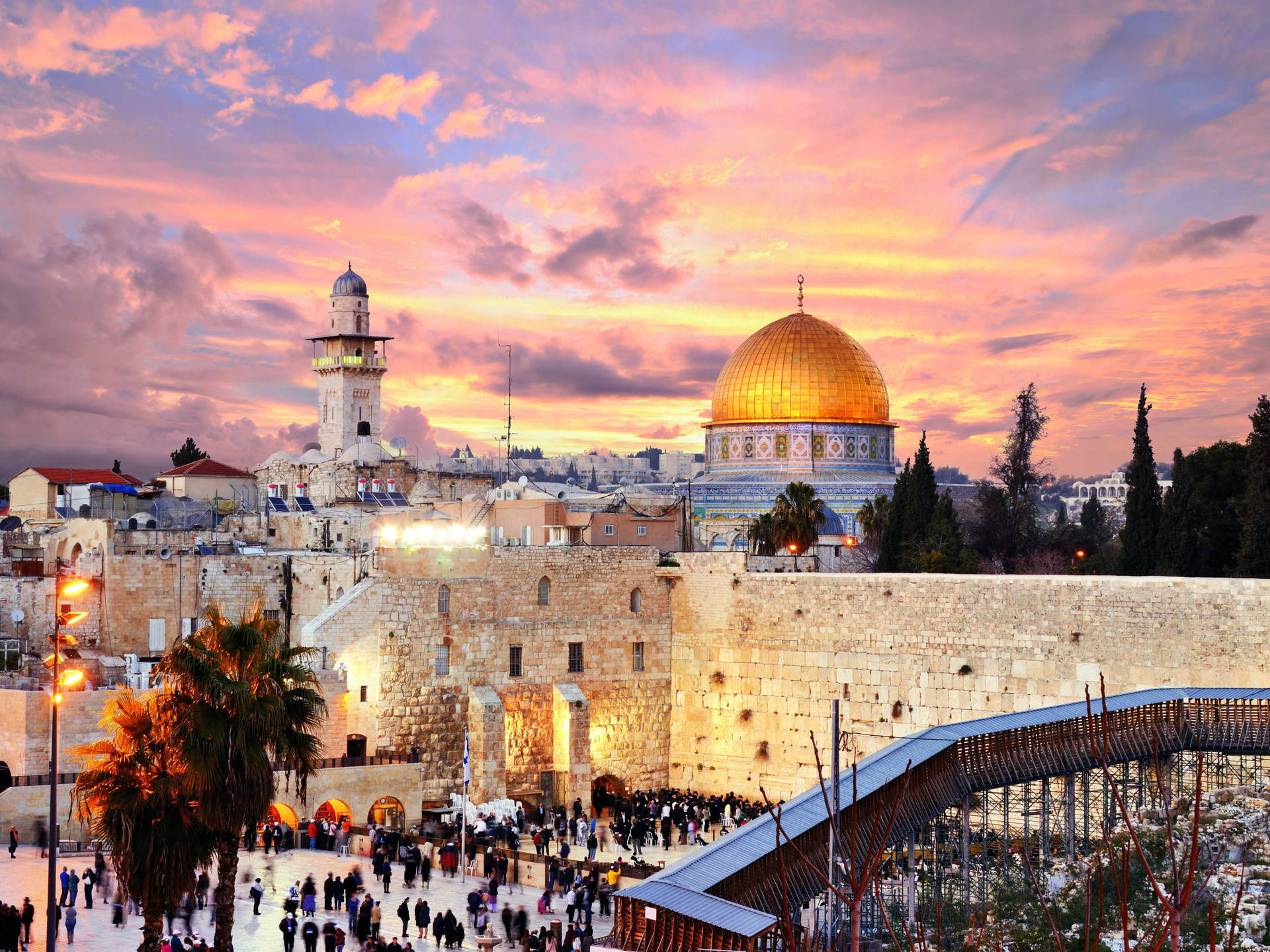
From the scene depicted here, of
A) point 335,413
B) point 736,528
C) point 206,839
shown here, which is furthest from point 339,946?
point 335,413

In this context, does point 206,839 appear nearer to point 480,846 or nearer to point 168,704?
point 168,704

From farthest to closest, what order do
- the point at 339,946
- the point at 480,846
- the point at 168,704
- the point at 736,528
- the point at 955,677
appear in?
the point at 736,528, the point at 955,677, the point at 480,846, the point at 339,946, the point at 168,704

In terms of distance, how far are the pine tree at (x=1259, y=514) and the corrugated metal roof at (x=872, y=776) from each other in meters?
5.83

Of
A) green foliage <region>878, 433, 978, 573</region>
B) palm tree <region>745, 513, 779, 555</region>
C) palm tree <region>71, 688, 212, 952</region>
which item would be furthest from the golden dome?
palm tree <region>71, 688, 212, 952</region>

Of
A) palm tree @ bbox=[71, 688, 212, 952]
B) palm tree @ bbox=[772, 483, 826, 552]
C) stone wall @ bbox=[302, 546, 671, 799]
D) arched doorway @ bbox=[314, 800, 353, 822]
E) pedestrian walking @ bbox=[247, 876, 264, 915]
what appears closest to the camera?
palm tree @ bbox=[71, 688, 212, 952]

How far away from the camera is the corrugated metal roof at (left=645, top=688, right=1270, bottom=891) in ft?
42.0

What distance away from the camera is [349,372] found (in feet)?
176

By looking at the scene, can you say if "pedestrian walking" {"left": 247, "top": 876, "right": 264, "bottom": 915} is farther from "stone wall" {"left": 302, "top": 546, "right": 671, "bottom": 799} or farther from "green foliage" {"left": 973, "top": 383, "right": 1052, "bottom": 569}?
"green foliage" {"left": 973, "top": 383, "right": 1052, "bottom": 569}

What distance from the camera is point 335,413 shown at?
54.2 meters

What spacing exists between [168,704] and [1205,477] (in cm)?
2339

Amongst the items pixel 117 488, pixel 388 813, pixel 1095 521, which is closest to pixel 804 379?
pixel 1095 521

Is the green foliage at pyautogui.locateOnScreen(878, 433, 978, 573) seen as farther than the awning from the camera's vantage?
No

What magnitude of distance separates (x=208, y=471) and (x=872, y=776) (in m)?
33.4

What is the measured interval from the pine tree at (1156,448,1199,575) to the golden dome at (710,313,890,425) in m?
17.5
